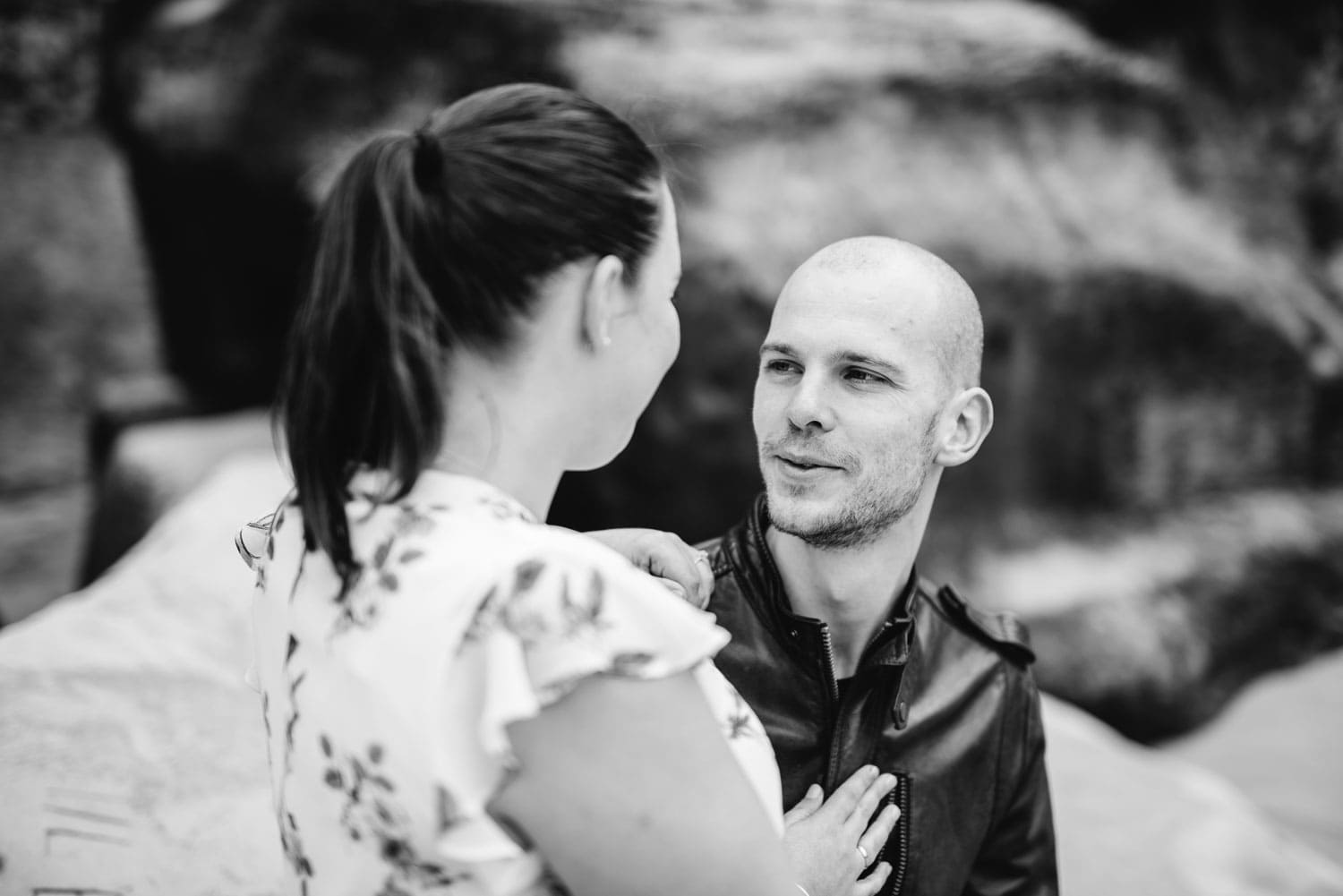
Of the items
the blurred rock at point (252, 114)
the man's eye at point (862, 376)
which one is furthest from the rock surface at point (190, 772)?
the blurred rock at point (252, 114)

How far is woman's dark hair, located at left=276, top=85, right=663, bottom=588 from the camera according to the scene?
1.10 metres

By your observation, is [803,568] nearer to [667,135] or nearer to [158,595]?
[158,595]

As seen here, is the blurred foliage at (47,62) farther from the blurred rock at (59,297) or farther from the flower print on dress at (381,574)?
the flower print on dress at (381,574)

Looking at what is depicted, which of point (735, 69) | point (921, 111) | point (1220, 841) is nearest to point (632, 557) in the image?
point (1220, 841)

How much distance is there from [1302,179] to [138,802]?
5.73 metres

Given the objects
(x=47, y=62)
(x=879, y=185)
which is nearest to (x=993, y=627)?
(x=879, y=185)

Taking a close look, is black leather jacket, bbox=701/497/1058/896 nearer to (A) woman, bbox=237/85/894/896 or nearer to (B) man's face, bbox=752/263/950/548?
(B) man's face, bbox=752/263/950/548

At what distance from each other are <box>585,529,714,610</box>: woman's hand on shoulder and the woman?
45cm

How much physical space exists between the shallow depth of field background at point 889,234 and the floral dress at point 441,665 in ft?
9.21

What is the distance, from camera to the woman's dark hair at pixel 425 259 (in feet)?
3.59

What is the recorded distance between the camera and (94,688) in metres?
2.45

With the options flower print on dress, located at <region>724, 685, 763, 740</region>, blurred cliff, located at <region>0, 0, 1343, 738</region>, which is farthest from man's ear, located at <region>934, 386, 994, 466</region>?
blurred cliff, located at <region>0, 0, 1343, 738</region>

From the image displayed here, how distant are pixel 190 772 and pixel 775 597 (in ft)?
4.30

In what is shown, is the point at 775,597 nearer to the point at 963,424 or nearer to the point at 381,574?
the point at 963,424
